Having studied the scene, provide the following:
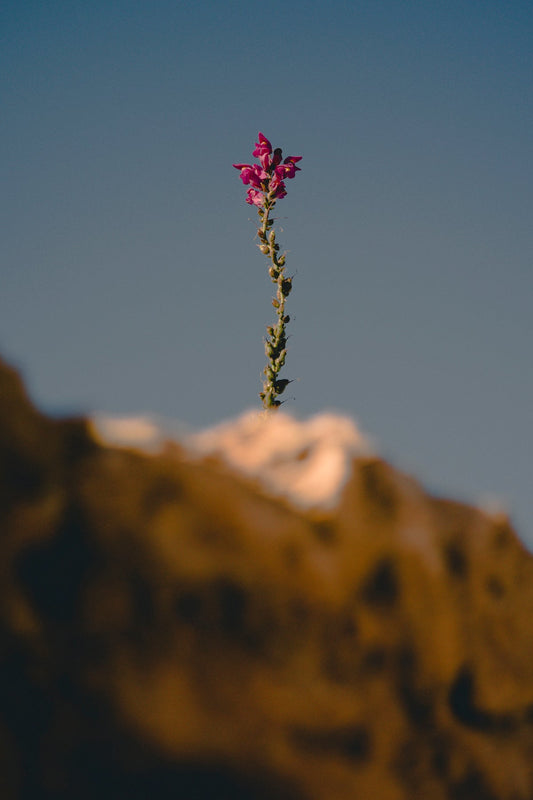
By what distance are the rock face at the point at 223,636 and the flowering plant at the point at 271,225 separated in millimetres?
1610

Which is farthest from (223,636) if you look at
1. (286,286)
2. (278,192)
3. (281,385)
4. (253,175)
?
(253,175)

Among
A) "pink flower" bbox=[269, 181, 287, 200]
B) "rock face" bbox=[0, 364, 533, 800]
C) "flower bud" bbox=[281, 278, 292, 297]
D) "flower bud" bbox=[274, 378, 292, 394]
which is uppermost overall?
"pink flower" bbox=[269, 181, 287, 200]

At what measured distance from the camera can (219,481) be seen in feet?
2.73

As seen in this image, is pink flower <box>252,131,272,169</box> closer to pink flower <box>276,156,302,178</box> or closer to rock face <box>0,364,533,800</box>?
pink flower <box>276,156,302,178</box>

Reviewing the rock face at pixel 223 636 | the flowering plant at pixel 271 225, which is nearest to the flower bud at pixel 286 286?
the flowering plant at pixel 271 225

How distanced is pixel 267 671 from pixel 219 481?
0.24 m

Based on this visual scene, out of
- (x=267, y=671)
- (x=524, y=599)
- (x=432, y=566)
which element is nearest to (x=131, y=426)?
(x=267, y=671)

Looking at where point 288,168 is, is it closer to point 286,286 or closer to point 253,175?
point 253,175

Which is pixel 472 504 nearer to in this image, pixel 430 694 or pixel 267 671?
pixel 430 694

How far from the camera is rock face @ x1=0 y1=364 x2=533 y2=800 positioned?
72 cm

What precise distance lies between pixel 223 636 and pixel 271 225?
2.56m

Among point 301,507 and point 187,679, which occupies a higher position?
point 301,507

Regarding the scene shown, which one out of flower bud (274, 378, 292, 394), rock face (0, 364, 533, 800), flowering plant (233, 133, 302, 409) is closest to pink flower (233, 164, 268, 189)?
flowering plant (233, 133, 302, 409)

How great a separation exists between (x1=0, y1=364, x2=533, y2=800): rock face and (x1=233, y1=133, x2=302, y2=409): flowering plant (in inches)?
63.4
